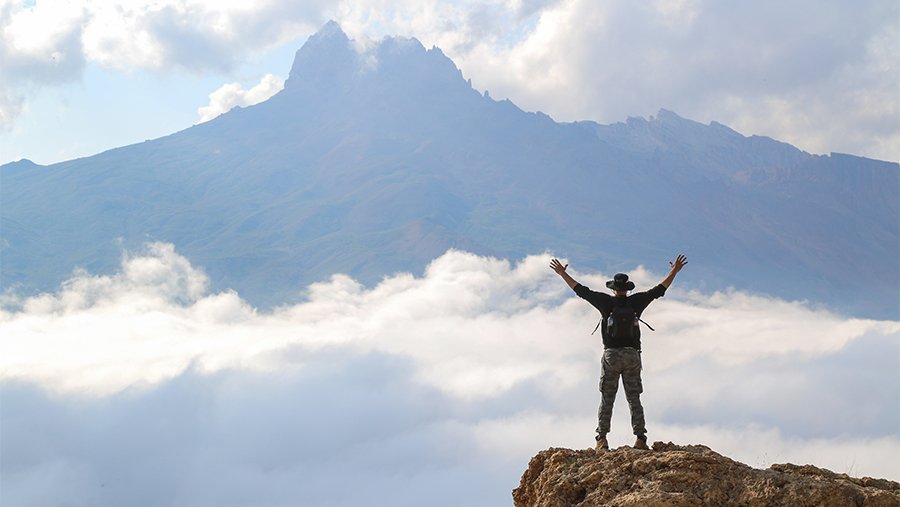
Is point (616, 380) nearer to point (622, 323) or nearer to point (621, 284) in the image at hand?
point (622, 323)

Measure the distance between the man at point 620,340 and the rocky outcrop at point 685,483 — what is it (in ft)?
5.50

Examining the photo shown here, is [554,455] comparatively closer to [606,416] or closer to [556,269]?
[606,416]

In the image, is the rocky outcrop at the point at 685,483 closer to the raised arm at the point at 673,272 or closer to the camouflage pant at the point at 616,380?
the camouflage pant at the point at 616,380

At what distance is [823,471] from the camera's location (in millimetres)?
12703

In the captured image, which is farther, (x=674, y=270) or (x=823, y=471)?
(x=674, y=270)

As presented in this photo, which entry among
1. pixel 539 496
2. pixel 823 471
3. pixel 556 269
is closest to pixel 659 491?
pixel 539 496

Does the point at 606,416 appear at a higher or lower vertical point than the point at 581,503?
higher

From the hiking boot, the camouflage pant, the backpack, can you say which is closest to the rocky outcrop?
the hiking boot

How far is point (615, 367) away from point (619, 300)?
102 centimetres

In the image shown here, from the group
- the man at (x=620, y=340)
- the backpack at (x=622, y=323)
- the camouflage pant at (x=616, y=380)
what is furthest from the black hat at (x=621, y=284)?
the camouflage pant at (x=616, y=380)

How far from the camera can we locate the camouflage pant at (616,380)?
14562mm

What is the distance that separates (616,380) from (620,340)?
2.19 feet

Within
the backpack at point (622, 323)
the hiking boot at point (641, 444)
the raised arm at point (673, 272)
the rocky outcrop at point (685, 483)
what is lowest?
the rocky outcrop at point (685, 483)

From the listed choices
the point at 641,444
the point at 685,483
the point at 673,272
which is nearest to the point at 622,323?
the point at 673,272
